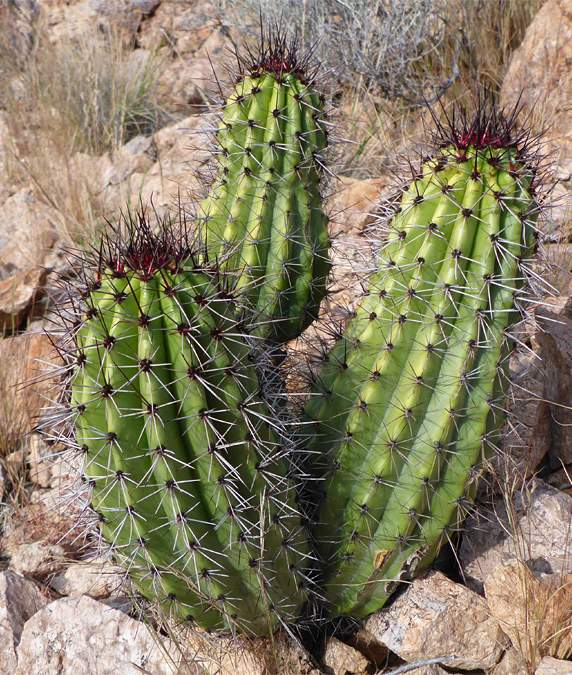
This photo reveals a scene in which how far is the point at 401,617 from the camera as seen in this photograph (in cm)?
262

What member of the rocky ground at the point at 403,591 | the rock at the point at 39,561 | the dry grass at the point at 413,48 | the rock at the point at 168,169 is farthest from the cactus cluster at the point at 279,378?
the dry grass at the point at 413,48

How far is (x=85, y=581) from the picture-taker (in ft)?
10.5

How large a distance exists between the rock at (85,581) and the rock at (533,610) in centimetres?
137

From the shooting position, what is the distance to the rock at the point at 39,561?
3.30m

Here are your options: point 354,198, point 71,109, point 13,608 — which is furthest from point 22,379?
point 71,109

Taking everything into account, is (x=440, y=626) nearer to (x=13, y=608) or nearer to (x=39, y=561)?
(x=13, y=608)

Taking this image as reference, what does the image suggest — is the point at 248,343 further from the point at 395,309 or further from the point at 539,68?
the point at 539,68

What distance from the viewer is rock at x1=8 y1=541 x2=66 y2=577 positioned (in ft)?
10.8

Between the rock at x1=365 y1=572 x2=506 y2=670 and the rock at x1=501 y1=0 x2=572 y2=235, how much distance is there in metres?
3.47

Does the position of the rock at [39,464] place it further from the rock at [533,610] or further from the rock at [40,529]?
the rock at [533,610]

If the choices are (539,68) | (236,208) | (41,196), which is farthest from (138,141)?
(236,208)

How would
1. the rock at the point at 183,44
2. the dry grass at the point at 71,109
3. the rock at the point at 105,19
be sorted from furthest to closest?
the rock at the point at 105,19, the rock at the point at 183,44, the dry grass at the point at 71,109

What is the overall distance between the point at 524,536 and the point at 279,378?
3.16 ft

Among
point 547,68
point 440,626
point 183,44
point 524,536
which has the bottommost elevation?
point 440,626
